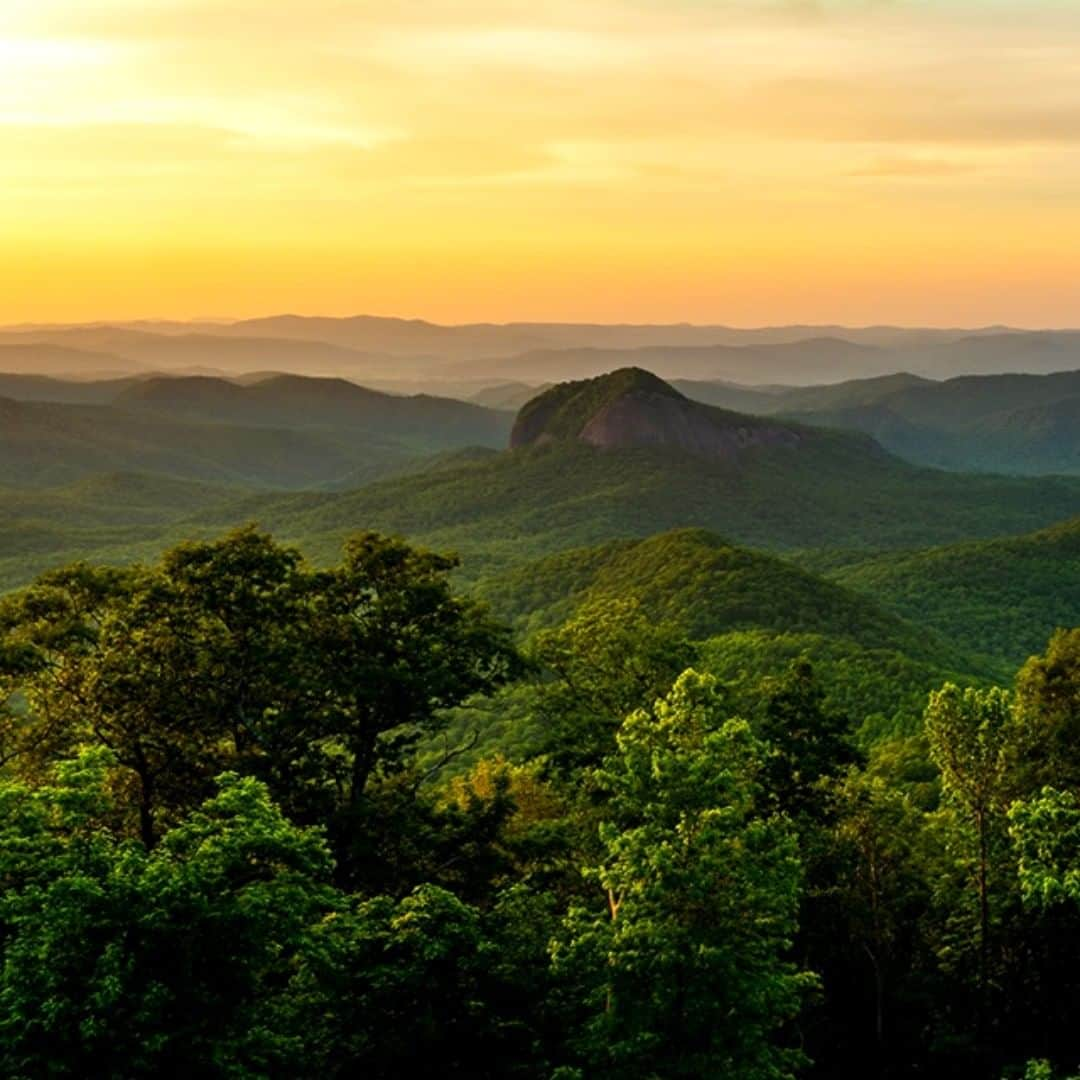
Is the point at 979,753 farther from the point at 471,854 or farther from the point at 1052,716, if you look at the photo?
the point at 471,854

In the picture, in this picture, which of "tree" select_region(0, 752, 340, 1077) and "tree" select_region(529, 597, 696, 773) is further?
"tree" select_region(529, 597, 696, 773)

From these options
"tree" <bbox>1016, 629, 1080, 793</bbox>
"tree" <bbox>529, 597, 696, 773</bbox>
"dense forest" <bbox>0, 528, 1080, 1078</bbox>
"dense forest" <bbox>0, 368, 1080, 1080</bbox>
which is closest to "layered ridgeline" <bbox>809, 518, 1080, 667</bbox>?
"dense forest" <bbox>0, 368, 1080, 1080</bbox>

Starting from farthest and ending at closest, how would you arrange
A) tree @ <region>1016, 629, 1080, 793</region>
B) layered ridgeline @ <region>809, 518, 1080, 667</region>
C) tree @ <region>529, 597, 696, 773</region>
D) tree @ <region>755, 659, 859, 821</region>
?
layered ridgeline @ <region>809, 518, 1080, 667</region>, tree @ <region>529, 597, 696, 773</region>, tree @ <region>755, 659, 859, 821</region>, tree @ <region>1016, 629, 1080, 793</region>

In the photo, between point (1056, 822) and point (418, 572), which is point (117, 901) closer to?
point (418, 572)

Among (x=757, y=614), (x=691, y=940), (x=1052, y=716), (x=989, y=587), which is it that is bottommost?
(x=989, y=587)

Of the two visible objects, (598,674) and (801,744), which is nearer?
(801,744)

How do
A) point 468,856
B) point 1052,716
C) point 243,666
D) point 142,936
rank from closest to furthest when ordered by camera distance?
1. point 142,936
2. point 243,666
3. point 1052,716
4. point 468,856

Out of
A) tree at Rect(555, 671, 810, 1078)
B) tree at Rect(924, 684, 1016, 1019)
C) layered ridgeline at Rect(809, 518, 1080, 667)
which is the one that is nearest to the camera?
tree at Rect(555, 671, 810, 1078)

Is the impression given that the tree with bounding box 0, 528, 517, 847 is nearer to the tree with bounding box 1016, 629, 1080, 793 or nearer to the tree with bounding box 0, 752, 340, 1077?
the tree with bounding box 0, 752, 340, 1077

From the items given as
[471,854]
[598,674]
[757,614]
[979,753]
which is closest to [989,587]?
[757,614]
